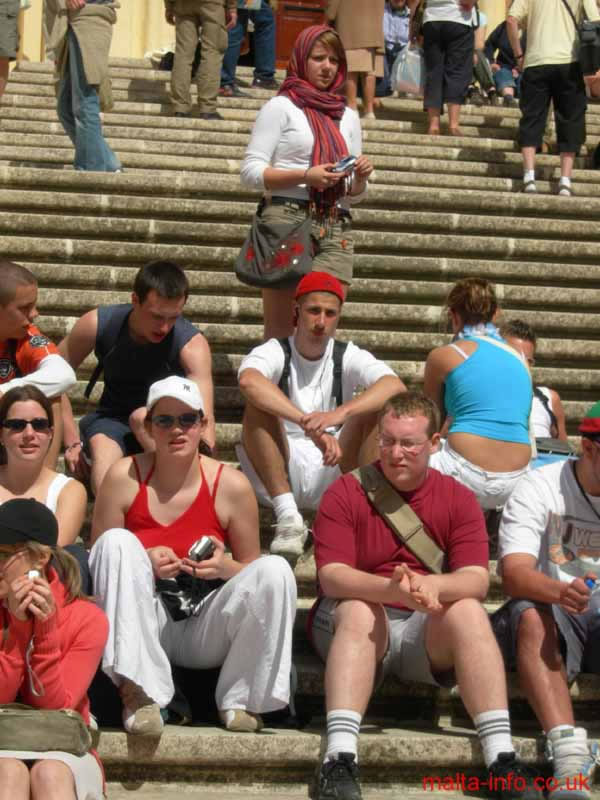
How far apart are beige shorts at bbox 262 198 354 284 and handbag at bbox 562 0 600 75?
3954 mm

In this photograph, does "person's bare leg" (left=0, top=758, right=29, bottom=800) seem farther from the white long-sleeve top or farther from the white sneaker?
the white long-sleeve top

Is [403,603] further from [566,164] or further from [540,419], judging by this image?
[566,164]

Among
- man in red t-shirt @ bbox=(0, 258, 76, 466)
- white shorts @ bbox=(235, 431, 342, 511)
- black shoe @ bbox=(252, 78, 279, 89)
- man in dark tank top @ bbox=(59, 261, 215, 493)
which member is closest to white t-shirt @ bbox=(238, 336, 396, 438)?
white shorts @ bbox=(235, 431, 342, 511)

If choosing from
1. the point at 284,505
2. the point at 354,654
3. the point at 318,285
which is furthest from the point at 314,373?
the point at 354,654

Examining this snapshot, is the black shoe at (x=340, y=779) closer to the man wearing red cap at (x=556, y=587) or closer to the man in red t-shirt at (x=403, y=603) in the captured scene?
the man in red t-shirt at (x=403, y=603)

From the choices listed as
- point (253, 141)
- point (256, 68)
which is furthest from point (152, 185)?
point (256, 68)

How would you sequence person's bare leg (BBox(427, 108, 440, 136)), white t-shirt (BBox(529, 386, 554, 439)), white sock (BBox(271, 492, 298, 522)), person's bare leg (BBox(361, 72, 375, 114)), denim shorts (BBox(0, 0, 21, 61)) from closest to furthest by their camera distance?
white sock (BBox(271, 492, 298, 522)) < white t-shirt (BBox(529, 386, 554, 439)) < denim shorts (BBox(0, 0, 21, 61)) < person's bare leg (BBox(427, 108, 440, 136)) < person's bare leg (BBox(361, 72, 375, 114))

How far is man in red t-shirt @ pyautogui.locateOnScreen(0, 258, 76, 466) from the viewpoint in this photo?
5578mm

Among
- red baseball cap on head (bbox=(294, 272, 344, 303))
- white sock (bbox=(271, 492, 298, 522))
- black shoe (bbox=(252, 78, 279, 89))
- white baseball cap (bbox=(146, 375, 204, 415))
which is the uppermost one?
black shoe (bbox=(252, 78, 279, 89))

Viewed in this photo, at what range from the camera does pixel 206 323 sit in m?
7.42

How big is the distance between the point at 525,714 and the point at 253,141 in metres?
2.90

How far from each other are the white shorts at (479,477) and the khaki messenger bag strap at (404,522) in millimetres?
825

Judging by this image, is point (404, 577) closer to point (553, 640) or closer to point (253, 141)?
point (553, 640)

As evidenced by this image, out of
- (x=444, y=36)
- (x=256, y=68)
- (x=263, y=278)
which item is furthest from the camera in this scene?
(x=256, y=68)
